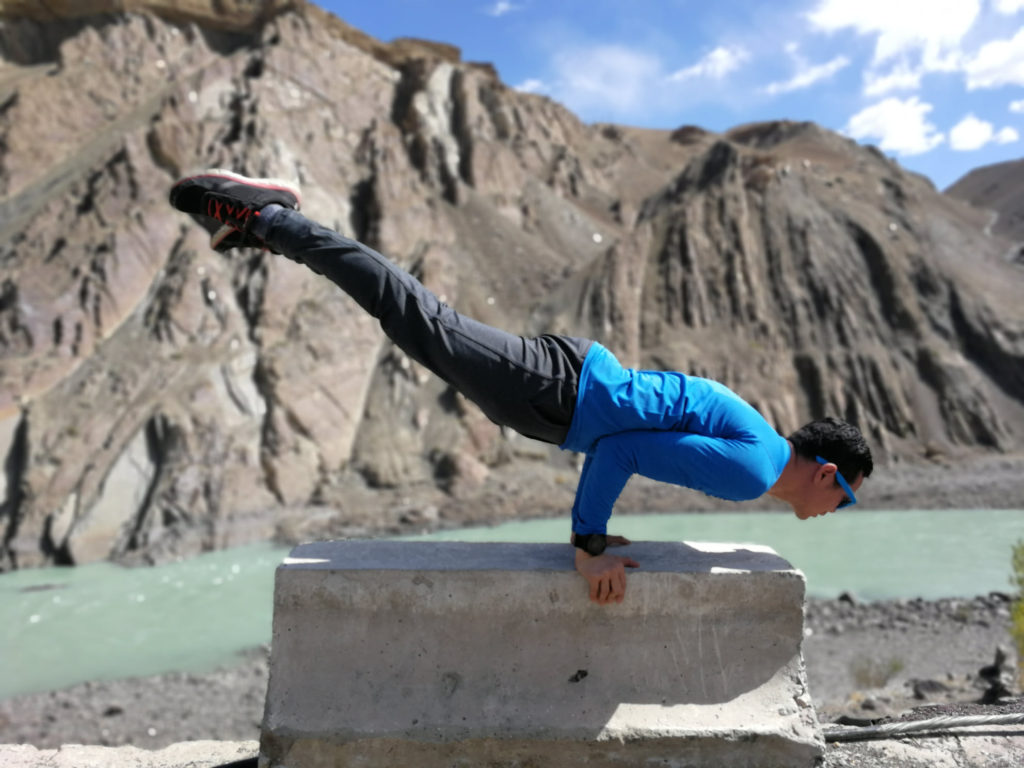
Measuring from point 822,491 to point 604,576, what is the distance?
0.89m

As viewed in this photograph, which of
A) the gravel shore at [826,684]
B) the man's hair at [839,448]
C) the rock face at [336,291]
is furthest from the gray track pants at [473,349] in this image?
the rock face at [336,291]

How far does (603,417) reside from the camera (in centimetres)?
291

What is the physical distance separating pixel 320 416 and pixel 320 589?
16.9 m

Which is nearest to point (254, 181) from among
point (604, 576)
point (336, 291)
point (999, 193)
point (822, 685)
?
point (604, 576)

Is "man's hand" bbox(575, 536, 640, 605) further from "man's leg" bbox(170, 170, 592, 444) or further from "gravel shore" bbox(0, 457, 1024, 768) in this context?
"gravel shore" bbox(0, 457, 1024, 768)

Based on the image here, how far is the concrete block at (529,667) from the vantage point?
270 cm

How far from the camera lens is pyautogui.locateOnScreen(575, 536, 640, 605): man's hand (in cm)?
273

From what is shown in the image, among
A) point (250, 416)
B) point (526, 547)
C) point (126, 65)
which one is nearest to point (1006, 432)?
point (250, 416)

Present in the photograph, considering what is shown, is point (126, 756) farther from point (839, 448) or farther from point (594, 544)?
point (839, 448)

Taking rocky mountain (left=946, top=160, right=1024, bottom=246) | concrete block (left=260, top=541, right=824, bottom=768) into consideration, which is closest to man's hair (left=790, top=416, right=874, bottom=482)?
concrete block (left=260, top=541, right=824, bottom=768)

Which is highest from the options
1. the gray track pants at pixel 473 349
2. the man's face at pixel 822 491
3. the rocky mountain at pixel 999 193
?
the rocky mountain at pixel 999 193

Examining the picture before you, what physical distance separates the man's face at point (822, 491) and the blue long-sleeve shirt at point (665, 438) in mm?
130

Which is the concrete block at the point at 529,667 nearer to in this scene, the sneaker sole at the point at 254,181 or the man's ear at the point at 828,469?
the man's ear at the point at 828,469

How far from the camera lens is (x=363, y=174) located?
26.0 m
